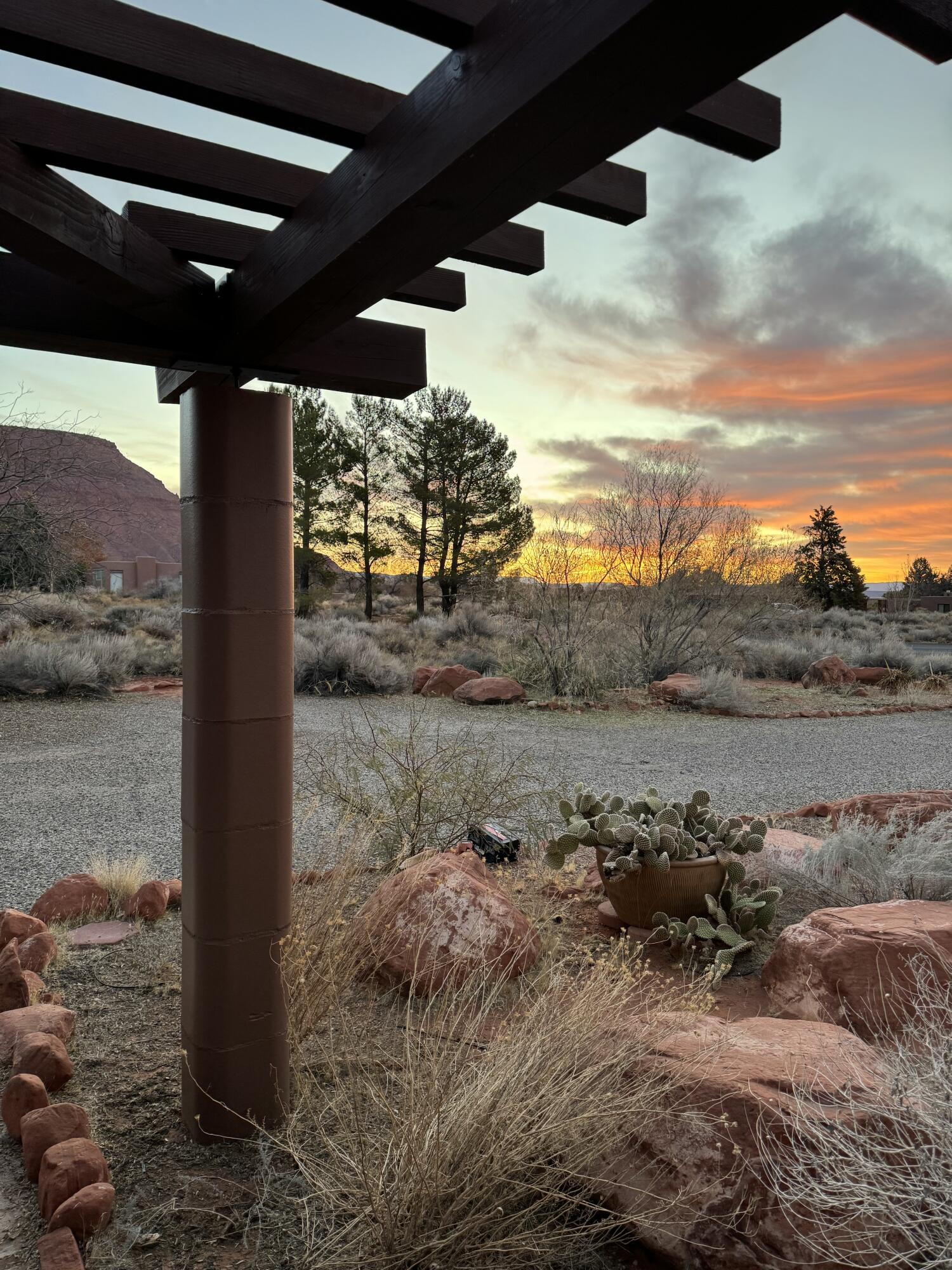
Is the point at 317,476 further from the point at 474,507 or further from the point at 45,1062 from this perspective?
the point at 45,1062

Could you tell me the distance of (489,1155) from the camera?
1654mm

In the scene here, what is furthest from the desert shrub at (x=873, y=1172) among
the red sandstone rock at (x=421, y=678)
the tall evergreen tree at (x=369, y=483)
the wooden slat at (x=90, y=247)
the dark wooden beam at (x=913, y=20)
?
the tall evergreen tree at (x=369, y=483)

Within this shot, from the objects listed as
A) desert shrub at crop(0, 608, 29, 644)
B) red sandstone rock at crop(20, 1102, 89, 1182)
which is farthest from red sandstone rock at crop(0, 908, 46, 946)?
desert shrub at crop(0, 608, 29, 644)

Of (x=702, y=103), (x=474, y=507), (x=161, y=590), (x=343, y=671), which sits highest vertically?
(x=474, y=507)

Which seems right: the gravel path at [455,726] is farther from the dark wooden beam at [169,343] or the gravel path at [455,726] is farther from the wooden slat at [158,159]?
the wooden slat at [158,159]

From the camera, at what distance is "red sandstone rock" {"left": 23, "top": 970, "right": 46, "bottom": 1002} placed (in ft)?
9.66

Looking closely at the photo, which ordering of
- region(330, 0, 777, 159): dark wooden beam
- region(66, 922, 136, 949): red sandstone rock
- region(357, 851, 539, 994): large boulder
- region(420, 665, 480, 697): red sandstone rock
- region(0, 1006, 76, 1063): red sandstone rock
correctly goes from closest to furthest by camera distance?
1. region(330, 0, 777, 159): dark wooden beam
2. region(0, 1006, 76, 1063): red sandstone rock
3. region(357, 851, 539, 994): large boulder
4. region(66, 922, 136, 949): red sandstone rock
5. region(420, 665, 480, 697): red sandstone rock

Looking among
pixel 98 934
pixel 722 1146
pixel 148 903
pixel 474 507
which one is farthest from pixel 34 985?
pixel 474 507

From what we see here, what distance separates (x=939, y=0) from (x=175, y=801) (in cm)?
616

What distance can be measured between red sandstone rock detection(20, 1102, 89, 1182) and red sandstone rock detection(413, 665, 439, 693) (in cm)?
969

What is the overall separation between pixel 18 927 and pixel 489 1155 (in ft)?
8.29

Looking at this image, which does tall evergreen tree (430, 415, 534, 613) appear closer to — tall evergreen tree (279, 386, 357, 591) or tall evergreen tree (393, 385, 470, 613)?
tall evergreen tree (393, 385, 470, 613)

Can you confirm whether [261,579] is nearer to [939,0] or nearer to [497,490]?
[939,0]

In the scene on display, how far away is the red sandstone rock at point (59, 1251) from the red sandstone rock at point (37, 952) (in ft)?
4.87
